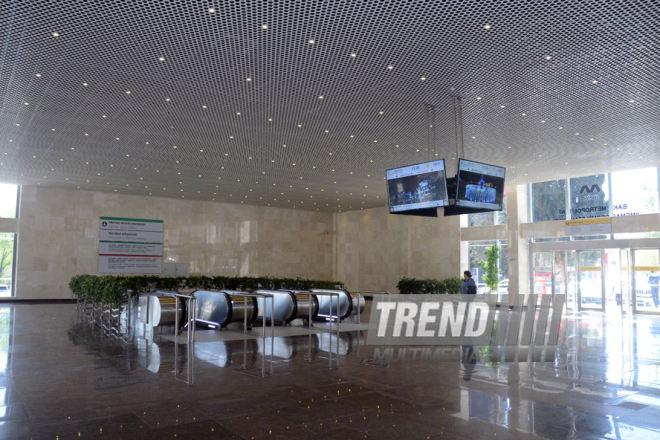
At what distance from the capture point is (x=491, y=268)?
2098 cm

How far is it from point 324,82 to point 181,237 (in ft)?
57.8

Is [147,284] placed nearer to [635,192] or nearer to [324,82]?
[324,82]

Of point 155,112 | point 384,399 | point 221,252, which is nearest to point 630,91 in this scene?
point 384,399

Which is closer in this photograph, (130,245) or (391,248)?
(130,245)

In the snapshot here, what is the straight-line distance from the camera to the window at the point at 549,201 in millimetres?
19922

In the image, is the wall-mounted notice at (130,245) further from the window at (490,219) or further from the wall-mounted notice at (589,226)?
the wall-mounted notice at (589,226)

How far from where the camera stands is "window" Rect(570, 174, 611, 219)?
61.9 feet

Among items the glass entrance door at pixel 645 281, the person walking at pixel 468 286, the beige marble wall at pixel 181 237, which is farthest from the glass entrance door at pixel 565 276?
the beige marble wall at pixel 181 237

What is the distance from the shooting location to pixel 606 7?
6.13 m

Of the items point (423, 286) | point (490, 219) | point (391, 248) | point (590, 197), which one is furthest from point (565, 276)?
point (391, 248)

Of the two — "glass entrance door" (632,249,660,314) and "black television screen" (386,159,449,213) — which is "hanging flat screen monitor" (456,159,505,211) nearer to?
"black television screen" (386,159,449,213)

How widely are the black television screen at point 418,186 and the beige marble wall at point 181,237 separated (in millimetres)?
16391

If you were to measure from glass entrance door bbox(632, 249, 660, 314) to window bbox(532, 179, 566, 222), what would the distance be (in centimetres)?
311

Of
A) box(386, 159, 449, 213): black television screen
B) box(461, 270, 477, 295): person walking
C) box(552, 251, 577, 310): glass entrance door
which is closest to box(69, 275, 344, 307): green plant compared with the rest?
box(461, 270, 477, 295): person walking
